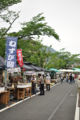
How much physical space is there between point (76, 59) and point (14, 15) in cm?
7014

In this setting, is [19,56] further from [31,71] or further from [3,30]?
[3,30]

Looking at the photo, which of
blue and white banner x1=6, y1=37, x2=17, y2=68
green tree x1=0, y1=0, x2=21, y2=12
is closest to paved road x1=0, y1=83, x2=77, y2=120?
blue and white banner x1=6, y1=37, x2=17, y2=68

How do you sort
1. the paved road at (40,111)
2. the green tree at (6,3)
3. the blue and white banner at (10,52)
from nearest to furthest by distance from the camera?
the paved road at (40,111), the blue and white banner at (10,52), the green tree at (6,3)

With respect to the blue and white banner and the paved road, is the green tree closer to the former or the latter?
the blue and white banner

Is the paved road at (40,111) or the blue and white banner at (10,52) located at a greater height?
the blue and white banner at (10,52)

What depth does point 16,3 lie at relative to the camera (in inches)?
924

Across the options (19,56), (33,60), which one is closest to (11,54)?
(19,56)

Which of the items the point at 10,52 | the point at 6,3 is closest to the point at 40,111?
the point at 10,52

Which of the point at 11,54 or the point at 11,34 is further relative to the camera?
the point at 11,34

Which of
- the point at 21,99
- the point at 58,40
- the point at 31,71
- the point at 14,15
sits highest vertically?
the point at 14,15

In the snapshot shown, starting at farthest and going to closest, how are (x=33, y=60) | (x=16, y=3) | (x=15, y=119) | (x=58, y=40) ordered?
(x=33, y=60)
(x=58, y=40)
(x=16, y=3)
(x=15, y=119)

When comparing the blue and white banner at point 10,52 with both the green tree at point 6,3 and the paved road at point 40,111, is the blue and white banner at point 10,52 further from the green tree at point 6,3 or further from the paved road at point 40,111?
the green tree at point 6,3

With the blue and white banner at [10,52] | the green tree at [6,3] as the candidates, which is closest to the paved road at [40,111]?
the blue and white banner at [10,52]

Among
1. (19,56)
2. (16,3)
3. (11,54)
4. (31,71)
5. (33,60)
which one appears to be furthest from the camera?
(33,60)
